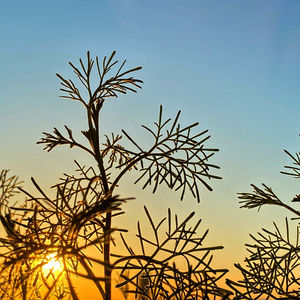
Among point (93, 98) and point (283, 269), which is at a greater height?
point (93, 98)

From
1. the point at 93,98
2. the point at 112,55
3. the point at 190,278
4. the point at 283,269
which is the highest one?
the point at 112,55

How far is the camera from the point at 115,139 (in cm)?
302

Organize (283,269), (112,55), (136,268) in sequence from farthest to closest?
1. (283,269)
2. (112,55)
3. (136,268)

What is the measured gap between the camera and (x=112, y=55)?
301 cm

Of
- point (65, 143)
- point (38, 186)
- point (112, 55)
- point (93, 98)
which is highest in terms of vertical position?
point (112, 55)

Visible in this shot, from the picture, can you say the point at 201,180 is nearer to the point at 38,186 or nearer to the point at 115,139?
the point at 115,139

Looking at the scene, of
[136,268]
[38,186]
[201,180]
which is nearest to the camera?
[38,186]

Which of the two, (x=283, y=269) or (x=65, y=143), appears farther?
(x=283, y=269)

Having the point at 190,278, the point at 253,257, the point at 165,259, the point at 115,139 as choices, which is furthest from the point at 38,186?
the point at 253,257

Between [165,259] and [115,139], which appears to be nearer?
[165,259]

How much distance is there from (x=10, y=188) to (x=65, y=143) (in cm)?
381

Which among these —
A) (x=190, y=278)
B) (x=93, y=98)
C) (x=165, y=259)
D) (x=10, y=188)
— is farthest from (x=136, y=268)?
(x=10, y=188)

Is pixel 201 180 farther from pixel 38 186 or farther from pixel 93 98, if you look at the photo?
pixel 38 186

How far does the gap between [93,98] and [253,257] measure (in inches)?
78.3
